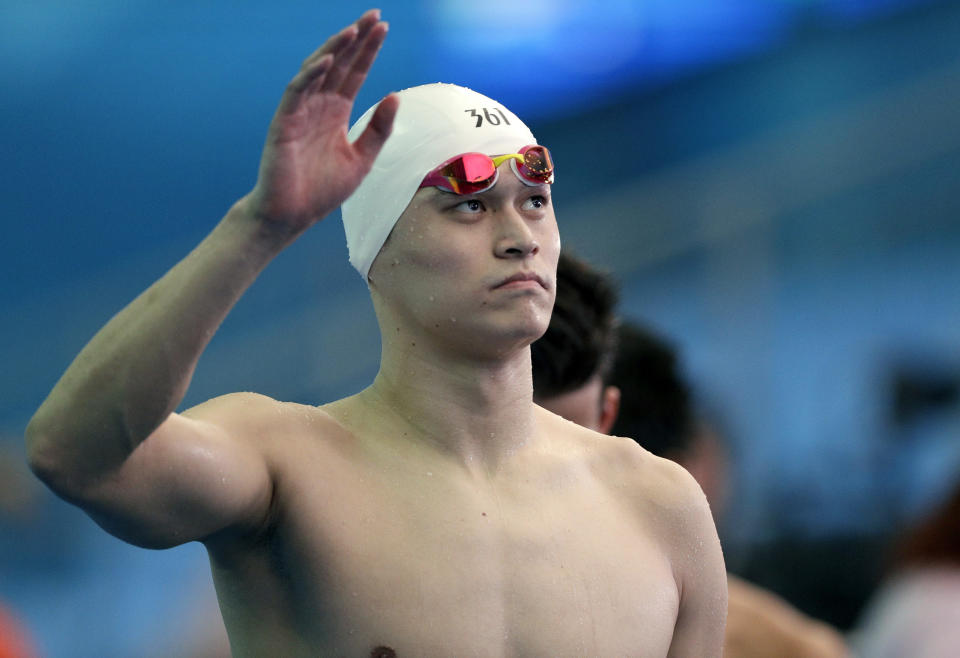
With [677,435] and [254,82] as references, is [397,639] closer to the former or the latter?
[677,435]

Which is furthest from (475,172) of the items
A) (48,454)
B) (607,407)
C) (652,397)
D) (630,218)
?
(630,218)

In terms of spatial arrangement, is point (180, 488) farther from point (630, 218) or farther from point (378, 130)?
point (630, 218)

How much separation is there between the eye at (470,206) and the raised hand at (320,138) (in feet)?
0.94

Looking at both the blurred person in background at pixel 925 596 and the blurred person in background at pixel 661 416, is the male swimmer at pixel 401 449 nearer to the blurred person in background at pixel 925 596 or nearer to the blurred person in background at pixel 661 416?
the blurred person in background at pixel 661 416

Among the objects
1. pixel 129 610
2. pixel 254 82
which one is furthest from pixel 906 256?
pixel 129 610

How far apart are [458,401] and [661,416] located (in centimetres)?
175

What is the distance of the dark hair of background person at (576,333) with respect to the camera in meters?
3.12

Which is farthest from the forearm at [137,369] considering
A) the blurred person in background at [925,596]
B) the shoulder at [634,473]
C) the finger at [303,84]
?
the blurred person in background at [925,596]

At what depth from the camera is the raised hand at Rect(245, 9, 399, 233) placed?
1800 mm

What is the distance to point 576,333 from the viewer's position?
3.17 m

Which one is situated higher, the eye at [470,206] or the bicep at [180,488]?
the eye at [470,206]

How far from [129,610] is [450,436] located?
16.3 feet

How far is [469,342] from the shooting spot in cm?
216

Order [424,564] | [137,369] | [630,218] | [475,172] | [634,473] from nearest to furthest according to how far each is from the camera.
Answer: [137,369] → [424,564] → [475,172] → [634,473] → [630,218]
